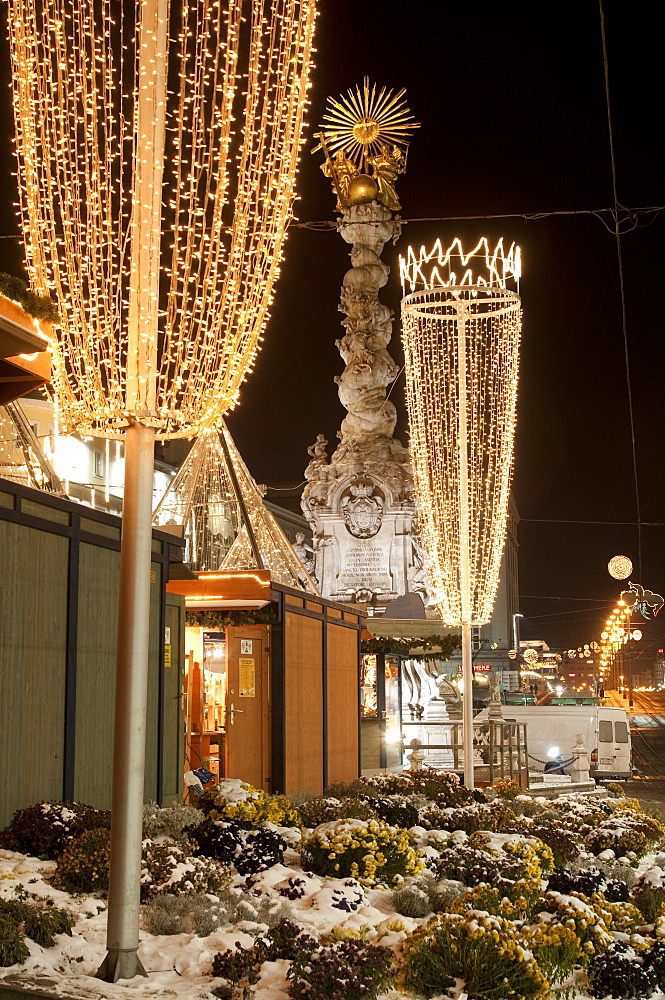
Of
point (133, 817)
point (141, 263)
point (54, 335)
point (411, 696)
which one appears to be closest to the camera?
point (133, 817)

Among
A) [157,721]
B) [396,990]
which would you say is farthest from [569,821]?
[396,990]

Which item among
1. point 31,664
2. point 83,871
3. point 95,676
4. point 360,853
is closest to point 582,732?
point 95,676

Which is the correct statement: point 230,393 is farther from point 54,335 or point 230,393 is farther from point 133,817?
point 133,817

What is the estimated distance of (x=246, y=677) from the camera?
17.0 m

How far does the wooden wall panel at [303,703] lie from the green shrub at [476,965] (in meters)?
9.12

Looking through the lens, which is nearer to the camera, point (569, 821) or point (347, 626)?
point (569, 821)

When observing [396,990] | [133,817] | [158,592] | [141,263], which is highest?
[141,263]

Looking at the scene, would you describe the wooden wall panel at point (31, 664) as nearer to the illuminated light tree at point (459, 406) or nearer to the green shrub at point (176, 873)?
the green shrub at point (176, 873)

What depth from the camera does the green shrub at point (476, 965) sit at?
7316 millimetres

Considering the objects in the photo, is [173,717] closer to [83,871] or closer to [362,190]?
[83,871]

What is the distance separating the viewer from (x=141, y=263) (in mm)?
7688

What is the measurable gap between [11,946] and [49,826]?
263 centimetres

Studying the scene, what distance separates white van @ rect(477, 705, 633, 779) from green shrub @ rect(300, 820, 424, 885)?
22.7 meters

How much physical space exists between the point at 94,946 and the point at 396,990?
201cm
